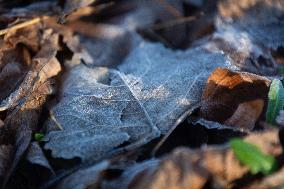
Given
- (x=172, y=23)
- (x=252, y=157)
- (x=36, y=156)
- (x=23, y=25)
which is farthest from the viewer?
(x=172, y=23)

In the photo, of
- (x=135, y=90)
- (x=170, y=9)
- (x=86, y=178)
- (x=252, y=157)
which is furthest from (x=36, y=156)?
(x=170, y=9)

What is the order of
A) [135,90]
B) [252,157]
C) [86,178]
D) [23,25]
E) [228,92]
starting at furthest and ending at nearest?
[23,25] → [135,90] → [228,92] → [86,178] → [252,157]

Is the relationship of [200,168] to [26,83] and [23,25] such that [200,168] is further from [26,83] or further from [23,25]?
[23,25]

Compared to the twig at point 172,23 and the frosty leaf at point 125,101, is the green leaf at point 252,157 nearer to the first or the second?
the frosty leaf at point 125,101

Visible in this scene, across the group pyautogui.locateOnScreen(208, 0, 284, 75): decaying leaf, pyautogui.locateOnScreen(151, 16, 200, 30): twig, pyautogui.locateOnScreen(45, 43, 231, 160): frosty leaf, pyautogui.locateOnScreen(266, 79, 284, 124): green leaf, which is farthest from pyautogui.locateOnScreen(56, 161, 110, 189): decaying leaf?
pyautogui.locateOnScreen(151, 16, 200, 30): twig

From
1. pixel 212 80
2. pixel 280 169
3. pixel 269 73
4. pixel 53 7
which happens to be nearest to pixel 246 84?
pixel 212 80

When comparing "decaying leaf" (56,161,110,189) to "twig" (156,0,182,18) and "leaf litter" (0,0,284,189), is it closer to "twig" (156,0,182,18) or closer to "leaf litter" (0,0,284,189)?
"leaf litter" (0,0,284,189)
